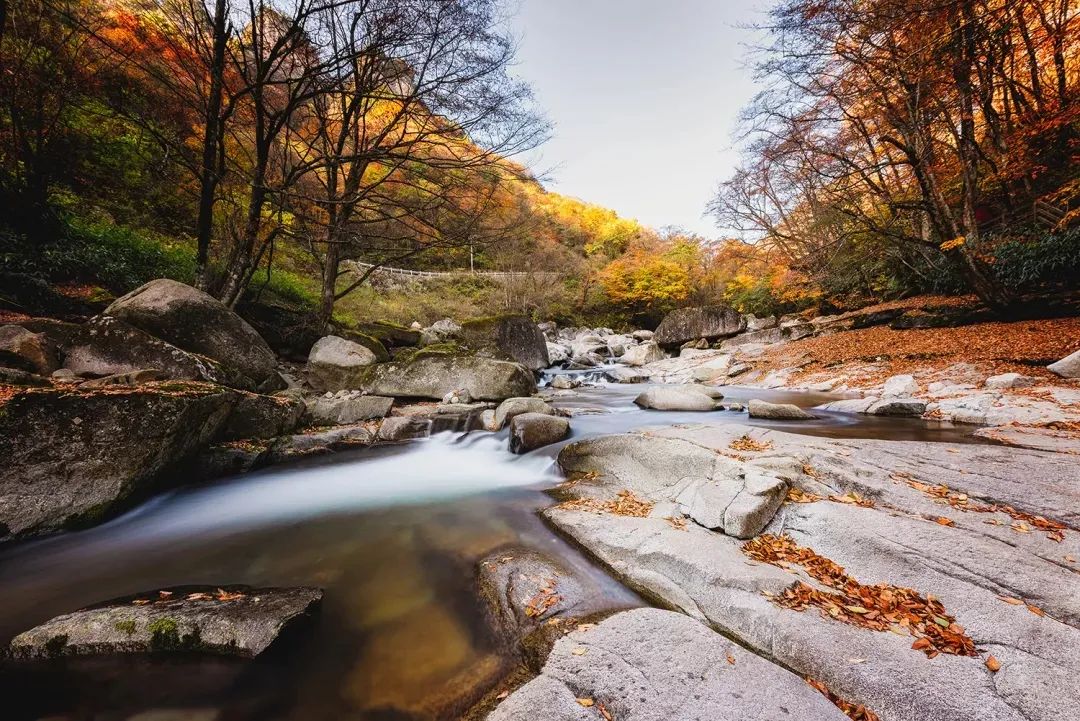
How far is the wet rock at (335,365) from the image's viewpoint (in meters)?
7.60

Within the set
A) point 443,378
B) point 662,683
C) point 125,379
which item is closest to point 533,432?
point 443,378

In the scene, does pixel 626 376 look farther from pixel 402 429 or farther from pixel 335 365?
pixel 335 365

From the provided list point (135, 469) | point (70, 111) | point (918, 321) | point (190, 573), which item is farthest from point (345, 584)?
point (918, 321)

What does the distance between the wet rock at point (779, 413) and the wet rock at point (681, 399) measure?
1.09 meters

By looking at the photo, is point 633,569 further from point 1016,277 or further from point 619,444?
point 1016,277

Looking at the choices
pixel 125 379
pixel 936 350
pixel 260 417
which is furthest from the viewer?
pixel 936 350

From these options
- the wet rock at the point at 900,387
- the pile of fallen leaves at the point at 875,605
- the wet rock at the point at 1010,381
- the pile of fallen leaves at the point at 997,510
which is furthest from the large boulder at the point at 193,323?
the wet rock at the point at 1010,381

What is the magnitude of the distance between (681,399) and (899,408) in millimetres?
3362

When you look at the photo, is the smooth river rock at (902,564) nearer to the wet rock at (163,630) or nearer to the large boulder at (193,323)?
the wet rock at (163,630)

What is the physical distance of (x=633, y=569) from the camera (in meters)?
2.53

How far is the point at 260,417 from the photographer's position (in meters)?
5.28

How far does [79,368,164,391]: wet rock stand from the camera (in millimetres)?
3688

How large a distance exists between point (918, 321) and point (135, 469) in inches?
652

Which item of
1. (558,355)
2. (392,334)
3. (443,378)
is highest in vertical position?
(392,334)
